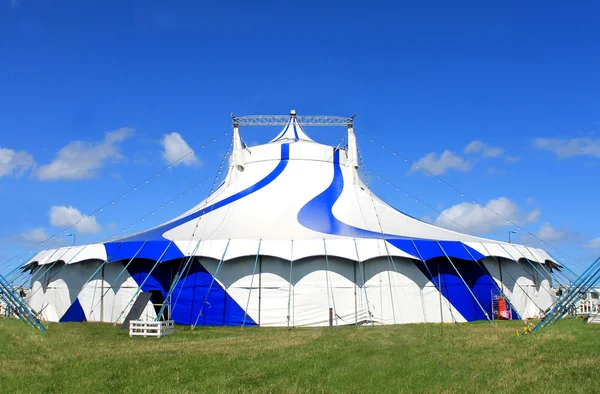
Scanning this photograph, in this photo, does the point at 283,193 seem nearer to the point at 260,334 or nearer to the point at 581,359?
the point at 260,334

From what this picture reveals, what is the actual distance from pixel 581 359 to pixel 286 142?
39.2 ft

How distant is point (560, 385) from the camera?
444 cm

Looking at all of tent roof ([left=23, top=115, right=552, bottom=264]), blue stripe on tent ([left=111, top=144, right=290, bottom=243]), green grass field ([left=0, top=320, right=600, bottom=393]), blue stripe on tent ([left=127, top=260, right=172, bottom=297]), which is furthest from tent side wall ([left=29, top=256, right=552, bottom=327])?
green grass field ([left=0, top=320, right=600, bottom=393])

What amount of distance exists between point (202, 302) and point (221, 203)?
3659 millimetres

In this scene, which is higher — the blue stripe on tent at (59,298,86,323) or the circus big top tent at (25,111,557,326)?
the circus big top tent at (25,111,557,326)

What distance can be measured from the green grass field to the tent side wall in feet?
8.93

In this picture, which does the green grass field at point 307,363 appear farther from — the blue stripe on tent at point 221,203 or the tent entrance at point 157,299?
the blue stripe on tent at point 221,203

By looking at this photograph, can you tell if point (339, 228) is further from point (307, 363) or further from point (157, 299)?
point (307, 363)

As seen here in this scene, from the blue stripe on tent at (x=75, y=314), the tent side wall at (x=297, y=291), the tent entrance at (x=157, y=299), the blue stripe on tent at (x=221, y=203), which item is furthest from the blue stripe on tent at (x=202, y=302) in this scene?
the blue stripe on tent at (x=75, y=314)

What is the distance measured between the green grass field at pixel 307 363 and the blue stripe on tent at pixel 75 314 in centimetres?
403

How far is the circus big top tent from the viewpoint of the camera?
449 inches

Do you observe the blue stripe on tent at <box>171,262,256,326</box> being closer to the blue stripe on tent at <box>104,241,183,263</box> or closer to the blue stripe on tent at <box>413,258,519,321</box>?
the blue stripe on tent at <box>104,241,183,263</box>

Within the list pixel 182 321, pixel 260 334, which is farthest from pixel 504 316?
pixel 182 321

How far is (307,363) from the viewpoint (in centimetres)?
577
